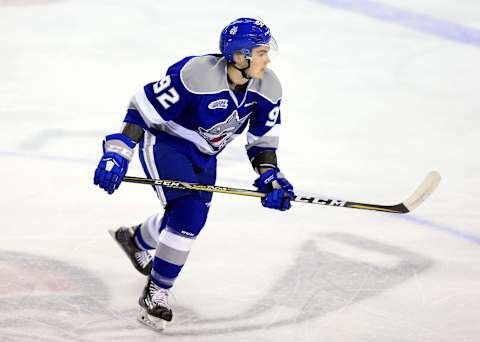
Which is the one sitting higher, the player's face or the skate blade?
the player's face

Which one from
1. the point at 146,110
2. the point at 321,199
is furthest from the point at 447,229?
the point at 146,110

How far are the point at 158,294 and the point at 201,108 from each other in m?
0.71

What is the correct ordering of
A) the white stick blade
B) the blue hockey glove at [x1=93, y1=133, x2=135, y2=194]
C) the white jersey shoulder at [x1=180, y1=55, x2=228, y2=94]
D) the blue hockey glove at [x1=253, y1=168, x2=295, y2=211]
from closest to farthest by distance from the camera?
the blue hockey glove at [x1=93, y1=133, x2=135, y2=194] → the white jersey shoulder at [x1=180, y1=55, x2=228, y2=94] → the blue hockey glove at [x1=253, y1=168, x2=295, y2=211] → the white stick blade

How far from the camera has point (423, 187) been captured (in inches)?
163

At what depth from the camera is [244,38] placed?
3699mm

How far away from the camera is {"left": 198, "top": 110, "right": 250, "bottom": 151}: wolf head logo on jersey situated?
3820 mm

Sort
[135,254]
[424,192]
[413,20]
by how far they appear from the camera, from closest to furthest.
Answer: [424,192] < [135,254] < [413,20]

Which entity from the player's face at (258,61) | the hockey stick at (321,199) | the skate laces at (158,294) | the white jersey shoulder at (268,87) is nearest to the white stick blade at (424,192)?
the hockey stick at (321,199)

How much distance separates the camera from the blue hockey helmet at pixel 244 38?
370 centimetres

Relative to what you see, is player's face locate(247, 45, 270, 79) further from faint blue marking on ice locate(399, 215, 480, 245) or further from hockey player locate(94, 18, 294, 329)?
faint blue marking on ice locate(399, 215, 480, 245)

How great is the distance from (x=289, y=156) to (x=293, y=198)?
5.94 ft

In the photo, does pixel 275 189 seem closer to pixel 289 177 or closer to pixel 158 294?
pixel 158 294

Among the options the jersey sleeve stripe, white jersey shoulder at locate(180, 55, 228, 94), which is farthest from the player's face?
the jersey sleeve stripe

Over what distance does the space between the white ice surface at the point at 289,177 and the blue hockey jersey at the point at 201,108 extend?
0.63 m
